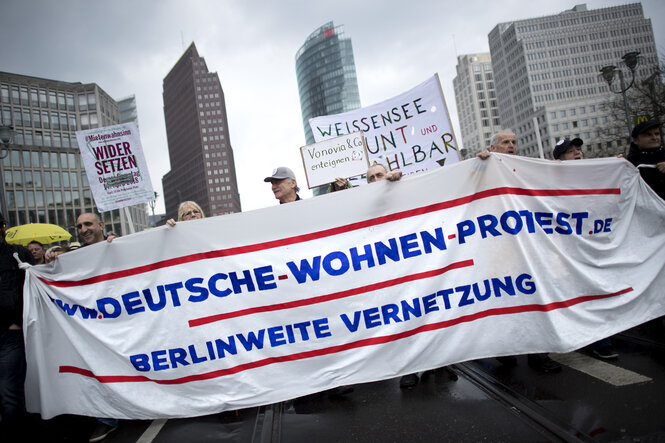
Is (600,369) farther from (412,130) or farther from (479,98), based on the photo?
(479,98)

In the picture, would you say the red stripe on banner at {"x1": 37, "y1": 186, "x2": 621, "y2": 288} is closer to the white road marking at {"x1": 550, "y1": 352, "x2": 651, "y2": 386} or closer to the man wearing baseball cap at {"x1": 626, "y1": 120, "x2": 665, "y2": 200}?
the man wearing baseball cap at {"x1": 626, "y1": 120, "x2": 665, "y2": 200}

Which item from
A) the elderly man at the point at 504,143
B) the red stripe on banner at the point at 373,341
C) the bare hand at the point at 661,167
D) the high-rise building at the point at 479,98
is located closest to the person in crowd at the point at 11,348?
the red stripe on banner at the point at 373,341

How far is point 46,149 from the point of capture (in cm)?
7306

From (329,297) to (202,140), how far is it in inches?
6041

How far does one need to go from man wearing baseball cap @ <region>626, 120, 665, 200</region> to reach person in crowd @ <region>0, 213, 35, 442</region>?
5.85 metres

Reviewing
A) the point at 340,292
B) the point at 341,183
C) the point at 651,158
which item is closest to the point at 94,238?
the point at 340,292

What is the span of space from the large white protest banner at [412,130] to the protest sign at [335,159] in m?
0.70

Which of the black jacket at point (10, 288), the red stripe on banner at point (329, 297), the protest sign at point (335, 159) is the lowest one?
the red stripe on banner at point (329, 297)

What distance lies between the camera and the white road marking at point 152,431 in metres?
2.97

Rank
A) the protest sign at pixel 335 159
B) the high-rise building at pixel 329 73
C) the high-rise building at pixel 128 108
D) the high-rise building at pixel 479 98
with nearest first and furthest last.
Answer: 1. the protest sign at pixel 335 159
2. the high-rise building at pixel 479 98
3. the high-rise building at pixel 128 108
4. the high-rise building at pixel 329 73

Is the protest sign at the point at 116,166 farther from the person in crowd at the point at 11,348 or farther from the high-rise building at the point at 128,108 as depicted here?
A: the high-rise building at the point at 128,108

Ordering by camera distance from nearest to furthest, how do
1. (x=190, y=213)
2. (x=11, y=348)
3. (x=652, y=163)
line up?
(x=11, y=348)
(x=652, y=163)
(x=190, y=213)

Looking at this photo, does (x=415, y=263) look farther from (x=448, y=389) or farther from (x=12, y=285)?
(x=12, y=285)

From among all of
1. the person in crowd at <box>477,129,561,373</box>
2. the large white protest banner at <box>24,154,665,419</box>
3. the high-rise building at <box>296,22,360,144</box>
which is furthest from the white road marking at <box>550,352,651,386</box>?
the high-rise building at <box>296,22,360,144</box>
